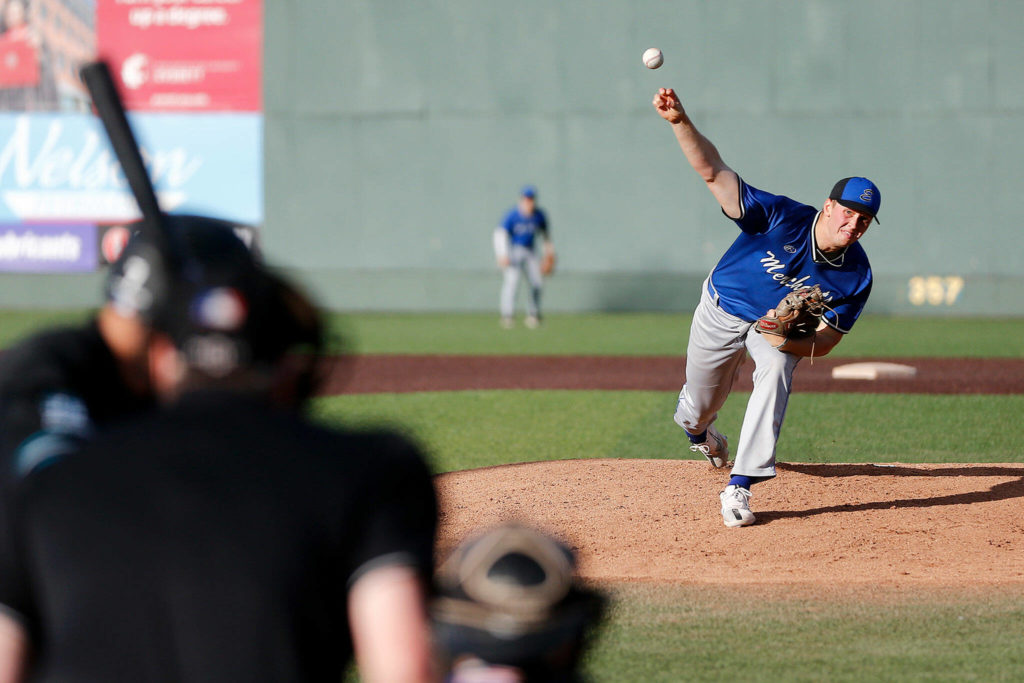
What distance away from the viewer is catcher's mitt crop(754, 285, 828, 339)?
20.9 ft

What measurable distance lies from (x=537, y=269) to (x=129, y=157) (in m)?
17.9

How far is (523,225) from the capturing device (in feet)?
67.6

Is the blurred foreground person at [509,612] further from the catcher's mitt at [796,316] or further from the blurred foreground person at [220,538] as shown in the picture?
the catcher's mitt at [796,316]

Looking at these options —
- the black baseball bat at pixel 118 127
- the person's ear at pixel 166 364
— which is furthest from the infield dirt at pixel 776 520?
the person's ear at pixel 166 364

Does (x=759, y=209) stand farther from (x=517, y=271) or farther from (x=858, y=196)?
(x=517, y=271)

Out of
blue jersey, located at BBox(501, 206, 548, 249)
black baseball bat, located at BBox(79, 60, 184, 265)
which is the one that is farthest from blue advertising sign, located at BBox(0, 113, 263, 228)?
black baseball bat, located at BBox(79, 60, 184, 265)

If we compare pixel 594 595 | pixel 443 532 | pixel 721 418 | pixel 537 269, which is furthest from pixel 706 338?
pixel 537 269

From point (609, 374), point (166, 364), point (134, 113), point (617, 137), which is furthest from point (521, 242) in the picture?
point (166, 364)

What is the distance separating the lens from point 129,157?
2934 mm

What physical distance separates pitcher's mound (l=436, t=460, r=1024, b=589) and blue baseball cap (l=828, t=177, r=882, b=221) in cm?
165

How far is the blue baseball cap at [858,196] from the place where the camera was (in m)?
6.36

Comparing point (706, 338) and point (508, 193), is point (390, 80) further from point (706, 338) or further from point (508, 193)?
point (706, 338)

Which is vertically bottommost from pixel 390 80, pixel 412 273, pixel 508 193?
pixel 412 273

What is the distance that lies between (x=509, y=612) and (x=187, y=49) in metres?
24.3
